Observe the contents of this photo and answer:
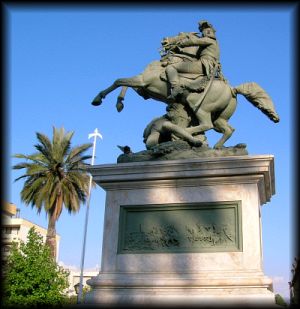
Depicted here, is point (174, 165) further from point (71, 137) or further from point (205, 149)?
point (71, 137)

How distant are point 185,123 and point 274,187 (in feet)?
6.84

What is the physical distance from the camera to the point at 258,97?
9.02m

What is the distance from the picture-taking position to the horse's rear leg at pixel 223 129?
9070mm

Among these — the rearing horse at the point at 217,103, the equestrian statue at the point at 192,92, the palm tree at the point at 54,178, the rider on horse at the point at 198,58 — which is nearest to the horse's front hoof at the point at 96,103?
the equestrian statue at the point at 192,92

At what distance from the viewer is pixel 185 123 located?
30.3 ft

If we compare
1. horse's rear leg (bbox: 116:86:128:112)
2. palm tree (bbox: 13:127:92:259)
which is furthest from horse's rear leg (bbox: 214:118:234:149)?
palm tree (bbox: 13:127:92:259)

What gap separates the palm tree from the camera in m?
30.3

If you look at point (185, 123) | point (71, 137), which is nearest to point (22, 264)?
point (71, 137)

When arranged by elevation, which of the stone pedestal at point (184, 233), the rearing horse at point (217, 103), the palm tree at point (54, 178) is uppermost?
the palm tree at point (54, 178)

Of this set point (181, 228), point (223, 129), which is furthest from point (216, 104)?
point (181, 228)

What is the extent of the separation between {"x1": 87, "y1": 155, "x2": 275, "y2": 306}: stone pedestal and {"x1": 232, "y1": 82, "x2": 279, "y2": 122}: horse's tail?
3.84 ft

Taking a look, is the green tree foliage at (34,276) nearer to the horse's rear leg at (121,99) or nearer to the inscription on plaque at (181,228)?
the horse's rear leg at (121,99)

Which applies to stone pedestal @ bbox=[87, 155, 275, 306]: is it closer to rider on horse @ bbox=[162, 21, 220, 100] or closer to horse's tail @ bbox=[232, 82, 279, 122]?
horse's tail @ bbox=[232, 82, 279, 122]

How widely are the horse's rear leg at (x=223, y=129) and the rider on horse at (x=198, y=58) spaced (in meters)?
0.91
